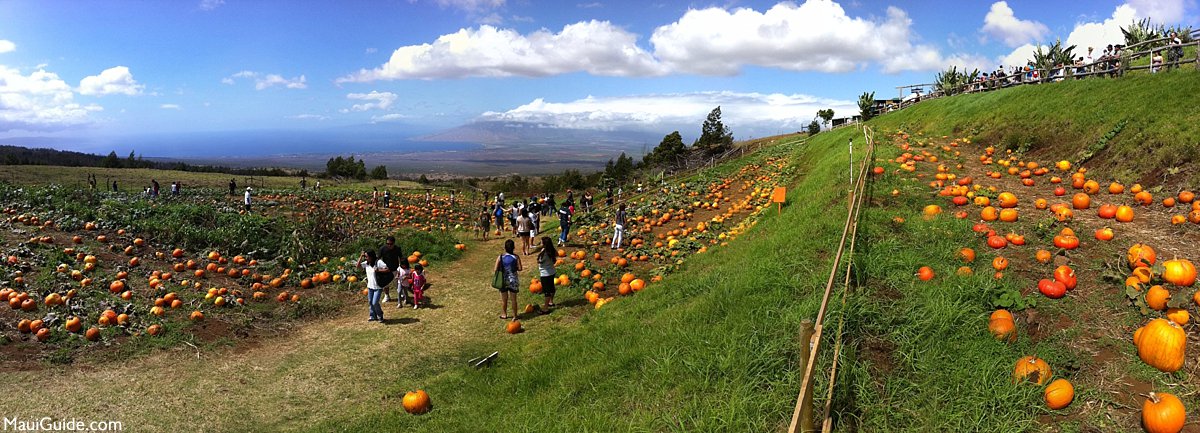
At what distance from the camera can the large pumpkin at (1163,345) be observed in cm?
517

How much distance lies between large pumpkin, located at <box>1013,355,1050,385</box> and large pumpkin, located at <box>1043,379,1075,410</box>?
0.12 m

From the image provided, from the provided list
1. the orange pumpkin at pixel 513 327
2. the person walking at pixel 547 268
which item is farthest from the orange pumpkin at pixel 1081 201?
the orange pumpkin at pixel 513 327

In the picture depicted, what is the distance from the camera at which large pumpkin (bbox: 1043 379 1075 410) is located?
496 cm

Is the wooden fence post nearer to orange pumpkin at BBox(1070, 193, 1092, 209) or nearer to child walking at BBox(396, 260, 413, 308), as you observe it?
orange pumpkin at BBox(1070, 193, 1092, 209)

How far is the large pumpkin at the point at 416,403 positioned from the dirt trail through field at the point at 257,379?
1.30 ft

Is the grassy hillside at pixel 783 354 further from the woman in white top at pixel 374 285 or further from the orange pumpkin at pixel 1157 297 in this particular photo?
the woman in white top at pixel 374 285

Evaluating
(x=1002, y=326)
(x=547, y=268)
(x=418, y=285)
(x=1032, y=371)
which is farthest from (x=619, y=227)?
(x=1032, y=371)

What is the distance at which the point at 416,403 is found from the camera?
748 cm

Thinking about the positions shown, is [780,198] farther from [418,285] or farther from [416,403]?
[416,403]

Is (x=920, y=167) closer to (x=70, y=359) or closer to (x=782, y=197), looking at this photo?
(x=782, y=197)

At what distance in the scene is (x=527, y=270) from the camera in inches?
623

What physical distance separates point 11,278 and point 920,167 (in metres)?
22.8

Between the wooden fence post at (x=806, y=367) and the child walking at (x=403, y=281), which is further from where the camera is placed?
the child walking at (x=403, y=281)

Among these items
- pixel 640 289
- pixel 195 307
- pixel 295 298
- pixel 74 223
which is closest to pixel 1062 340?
pixel 640 289
